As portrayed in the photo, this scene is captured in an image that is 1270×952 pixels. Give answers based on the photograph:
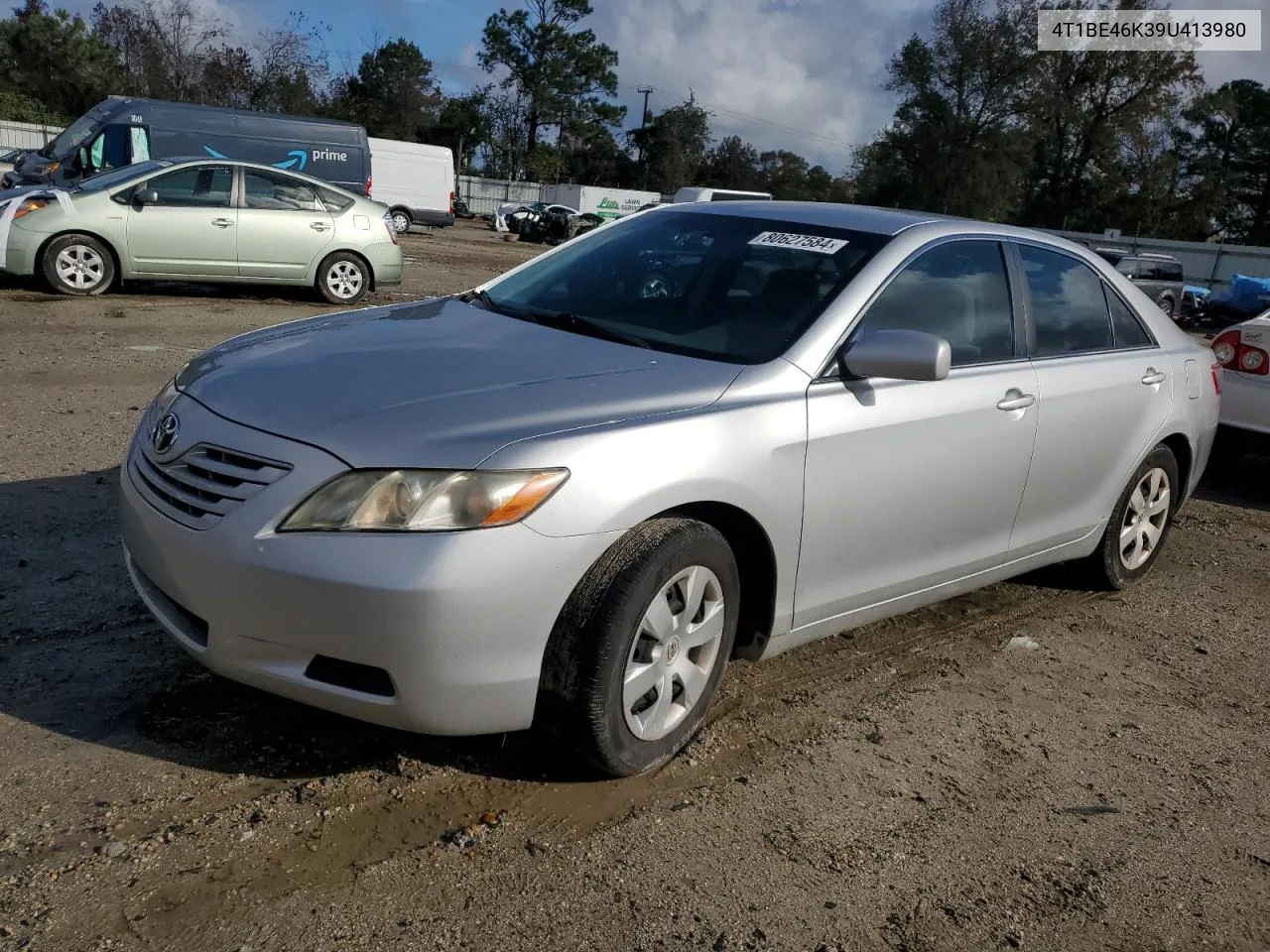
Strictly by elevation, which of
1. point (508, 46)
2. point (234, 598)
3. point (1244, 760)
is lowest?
point (1244, 760)

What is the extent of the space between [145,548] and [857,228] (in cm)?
257

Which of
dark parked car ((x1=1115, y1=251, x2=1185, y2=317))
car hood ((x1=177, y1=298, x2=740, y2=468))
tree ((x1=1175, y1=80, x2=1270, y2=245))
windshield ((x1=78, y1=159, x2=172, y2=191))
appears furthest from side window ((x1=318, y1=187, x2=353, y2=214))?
tree ((x1=1175, y1=80, x2=1270, y2=245))

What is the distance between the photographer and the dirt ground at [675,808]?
257 centimetres

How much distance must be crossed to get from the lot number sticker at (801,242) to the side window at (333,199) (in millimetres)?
9420

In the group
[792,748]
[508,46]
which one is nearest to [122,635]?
[792,748]

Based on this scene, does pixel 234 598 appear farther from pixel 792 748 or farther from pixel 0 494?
pixel 0 494

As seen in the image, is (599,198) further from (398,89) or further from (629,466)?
(629,466)

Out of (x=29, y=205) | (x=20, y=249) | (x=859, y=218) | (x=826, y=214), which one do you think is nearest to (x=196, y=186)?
(x=29, y=205)

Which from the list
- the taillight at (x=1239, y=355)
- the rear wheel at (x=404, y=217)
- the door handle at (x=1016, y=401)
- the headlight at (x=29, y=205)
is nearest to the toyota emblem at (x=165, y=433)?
the door handle at (x=1016, y=401)

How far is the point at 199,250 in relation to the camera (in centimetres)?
1162

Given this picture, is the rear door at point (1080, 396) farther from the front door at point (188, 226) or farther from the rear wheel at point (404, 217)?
the rear wheel at point (404, 217)

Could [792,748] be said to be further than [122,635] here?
No

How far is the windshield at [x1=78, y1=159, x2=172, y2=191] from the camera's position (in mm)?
11117

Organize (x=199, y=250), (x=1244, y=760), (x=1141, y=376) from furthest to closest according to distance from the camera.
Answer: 1. (x=199, y=250)
2. (x=1141, y=376)
3. (x=1244, y=760)
